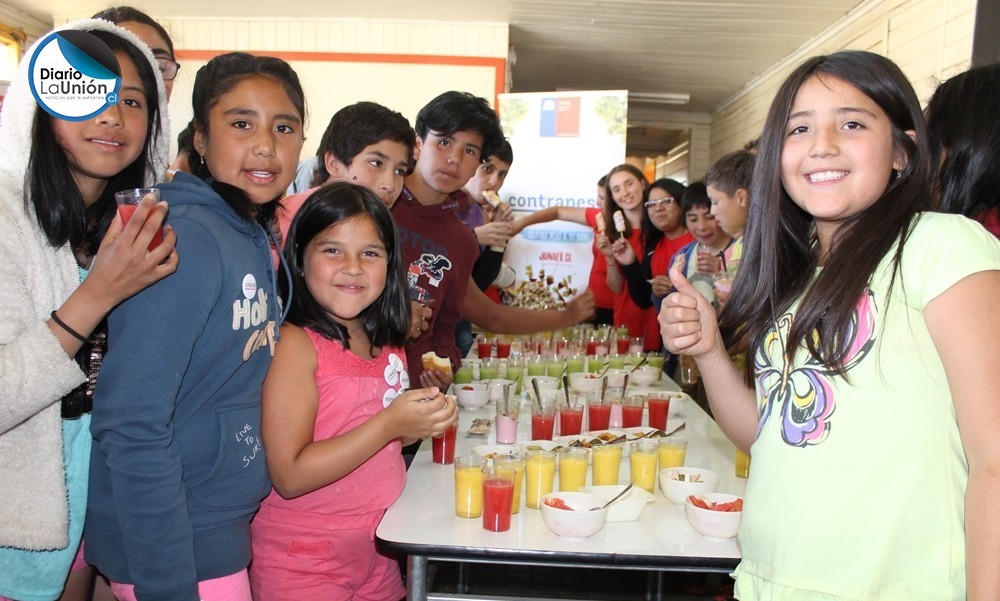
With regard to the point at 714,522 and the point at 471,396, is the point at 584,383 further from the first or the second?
the point at 714,522

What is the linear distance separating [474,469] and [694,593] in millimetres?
2178

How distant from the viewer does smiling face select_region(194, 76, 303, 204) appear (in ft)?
5.71

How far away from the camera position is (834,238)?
147cm

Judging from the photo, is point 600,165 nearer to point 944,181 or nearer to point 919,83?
point 919,83

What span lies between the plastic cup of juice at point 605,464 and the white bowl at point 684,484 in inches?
5.8

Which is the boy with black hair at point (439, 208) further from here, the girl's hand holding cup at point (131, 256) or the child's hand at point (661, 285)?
the child's hand at point (661, 285)

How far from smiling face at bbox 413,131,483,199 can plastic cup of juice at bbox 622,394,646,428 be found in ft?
4.15

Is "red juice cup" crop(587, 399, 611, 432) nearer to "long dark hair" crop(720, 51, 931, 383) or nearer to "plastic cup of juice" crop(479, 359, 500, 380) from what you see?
"plastic cup of juice" crop(479, 359, 500, 380)

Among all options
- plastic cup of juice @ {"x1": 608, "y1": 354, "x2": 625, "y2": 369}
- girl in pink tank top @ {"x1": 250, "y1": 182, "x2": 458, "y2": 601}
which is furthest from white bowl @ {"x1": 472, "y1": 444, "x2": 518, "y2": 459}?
plastic cup of juice @ {"x1": 608, "y1": 354, "x2": 625, "y2": 369}

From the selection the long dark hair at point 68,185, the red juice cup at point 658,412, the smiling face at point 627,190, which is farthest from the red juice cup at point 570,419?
the smiling face at point 627,190

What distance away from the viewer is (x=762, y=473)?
143 cm

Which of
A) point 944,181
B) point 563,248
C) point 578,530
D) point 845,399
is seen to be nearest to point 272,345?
point 578,530

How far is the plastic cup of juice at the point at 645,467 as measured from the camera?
2.17 m

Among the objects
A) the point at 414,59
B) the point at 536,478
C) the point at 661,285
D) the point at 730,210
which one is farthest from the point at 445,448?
the point at 414,59
